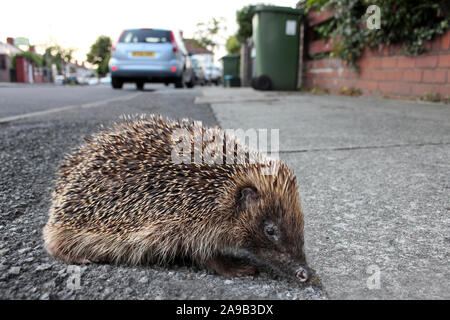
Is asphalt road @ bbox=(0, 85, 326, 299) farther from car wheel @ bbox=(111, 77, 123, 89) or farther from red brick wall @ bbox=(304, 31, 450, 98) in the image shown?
car wheel @ bbox=(111, 77, 123, 89)

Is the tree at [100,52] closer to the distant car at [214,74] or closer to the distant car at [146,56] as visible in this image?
the distant car at [214,74]

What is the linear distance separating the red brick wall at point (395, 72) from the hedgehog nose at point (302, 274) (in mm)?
6698

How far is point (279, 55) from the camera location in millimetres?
13031

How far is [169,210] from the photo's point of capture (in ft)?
6.64

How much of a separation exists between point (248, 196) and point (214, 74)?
38409mm

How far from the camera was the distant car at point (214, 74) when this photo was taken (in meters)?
36.1

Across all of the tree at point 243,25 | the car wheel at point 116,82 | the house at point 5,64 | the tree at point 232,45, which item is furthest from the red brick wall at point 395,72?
the house at point 5,64

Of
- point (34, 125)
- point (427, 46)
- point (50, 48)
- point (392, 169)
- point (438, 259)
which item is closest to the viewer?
point (438, 259)

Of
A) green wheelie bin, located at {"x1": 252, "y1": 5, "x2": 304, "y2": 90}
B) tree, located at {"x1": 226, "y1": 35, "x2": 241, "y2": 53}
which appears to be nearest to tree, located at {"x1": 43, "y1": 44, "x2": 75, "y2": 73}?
tree, located at {"x1": 226, "y1": 35, "x2": 241, "y2": 53}

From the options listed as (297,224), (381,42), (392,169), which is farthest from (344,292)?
(381,42)

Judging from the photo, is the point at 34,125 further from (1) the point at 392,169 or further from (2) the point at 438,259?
(2) the point at 438,259

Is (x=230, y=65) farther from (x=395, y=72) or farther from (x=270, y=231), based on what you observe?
(x=270, y=231)
